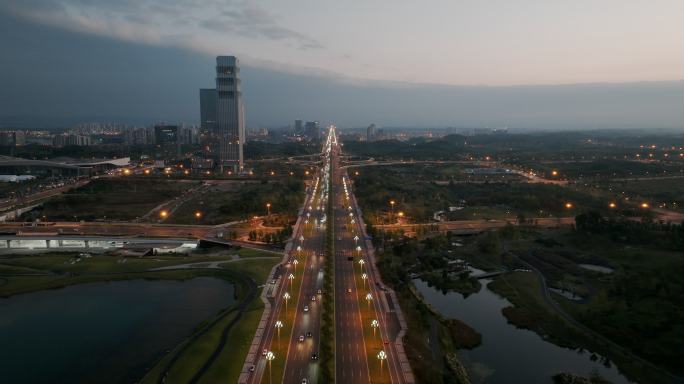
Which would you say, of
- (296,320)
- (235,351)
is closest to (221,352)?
(235,351)

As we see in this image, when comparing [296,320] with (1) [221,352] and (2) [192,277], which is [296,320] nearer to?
(1) [221,352]

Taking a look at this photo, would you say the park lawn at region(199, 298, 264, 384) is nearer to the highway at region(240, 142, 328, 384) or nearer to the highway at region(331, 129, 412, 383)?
the highway at region(240, 142, 328, 384)

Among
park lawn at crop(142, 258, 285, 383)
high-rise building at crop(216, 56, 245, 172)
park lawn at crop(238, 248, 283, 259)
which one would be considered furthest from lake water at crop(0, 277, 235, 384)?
high-rise building at crop(216, 56, 245, 172)

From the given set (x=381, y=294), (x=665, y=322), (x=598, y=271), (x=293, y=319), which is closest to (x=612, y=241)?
(x=598, y=271)

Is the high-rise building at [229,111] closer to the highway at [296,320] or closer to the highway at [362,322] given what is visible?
the highway at [296,320]

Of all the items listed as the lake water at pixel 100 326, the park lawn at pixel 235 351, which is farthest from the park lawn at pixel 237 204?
the park lawn at pixel 235 351

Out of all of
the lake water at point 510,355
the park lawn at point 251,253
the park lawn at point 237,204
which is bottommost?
the lake water at point 510,355
